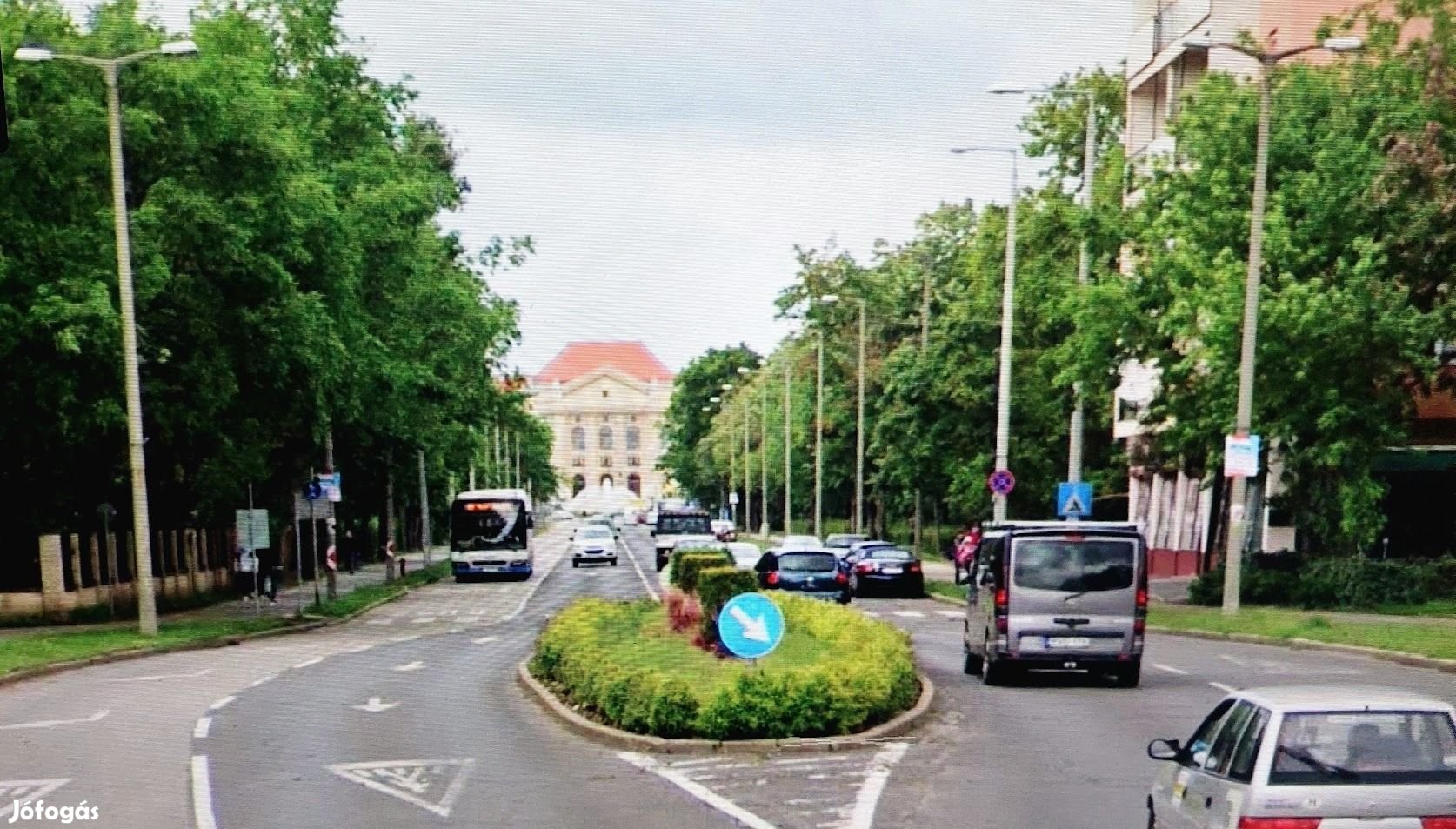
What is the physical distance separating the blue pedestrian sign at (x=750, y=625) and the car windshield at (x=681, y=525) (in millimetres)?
52823

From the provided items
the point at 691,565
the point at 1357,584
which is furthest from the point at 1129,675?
the point at 1357,584

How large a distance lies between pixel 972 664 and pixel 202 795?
12145 mm

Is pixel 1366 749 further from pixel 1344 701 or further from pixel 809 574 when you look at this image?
pixel 809 574

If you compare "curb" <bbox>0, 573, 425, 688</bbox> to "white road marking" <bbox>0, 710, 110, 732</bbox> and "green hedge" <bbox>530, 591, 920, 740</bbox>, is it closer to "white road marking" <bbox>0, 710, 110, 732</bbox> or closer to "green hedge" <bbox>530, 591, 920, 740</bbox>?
"white road marking" <bbox>0, 710, 110, 732</bbox>

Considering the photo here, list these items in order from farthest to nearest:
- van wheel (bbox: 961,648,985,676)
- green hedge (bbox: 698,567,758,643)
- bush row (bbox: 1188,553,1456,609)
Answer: bush row (bbox: 1188,553,1456,609) → van wheel (bbox: 961,648,985,676) → green hedge (bbox: 698,567,758,643)

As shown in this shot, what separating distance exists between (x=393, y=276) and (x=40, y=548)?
10263 mm

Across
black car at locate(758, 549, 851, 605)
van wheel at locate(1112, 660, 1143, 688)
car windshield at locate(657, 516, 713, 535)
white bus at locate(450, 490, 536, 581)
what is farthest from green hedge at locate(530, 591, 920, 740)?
car windshield at locate(657, 516, 713, 535)

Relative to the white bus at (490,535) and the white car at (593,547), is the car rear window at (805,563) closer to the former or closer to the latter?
the white bus at (490,535)

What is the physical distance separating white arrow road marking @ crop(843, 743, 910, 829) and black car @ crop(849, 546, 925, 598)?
2973 centimetres

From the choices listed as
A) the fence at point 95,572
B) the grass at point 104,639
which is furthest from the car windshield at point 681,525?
the grass at point 104,639

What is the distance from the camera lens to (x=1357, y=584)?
1350 inches

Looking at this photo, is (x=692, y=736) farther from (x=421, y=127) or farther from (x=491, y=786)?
(x=421, y=127)

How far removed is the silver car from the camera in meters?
7.79

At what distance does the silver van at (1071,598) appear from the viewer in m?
20.4
